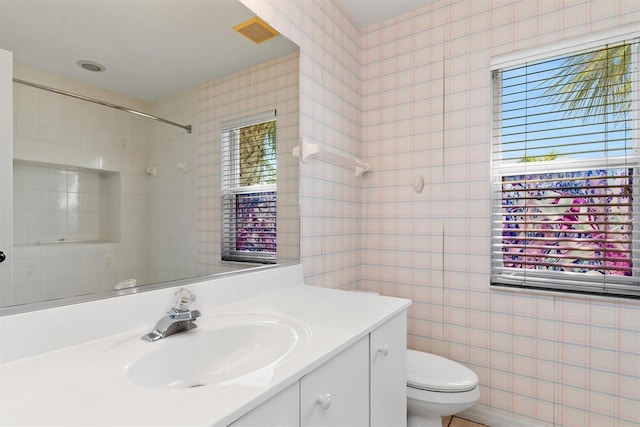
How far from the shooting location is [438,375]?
1521 millimetres

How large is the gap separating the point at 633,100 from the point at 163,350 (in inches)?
85.8

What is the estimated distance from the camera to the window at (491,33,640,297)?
155cm

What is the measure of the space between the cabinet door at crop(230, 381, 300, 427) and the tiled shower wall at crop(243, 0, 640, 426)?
99 cm

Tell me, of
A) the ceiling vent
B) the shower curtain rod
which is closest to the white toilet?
the shower curtain rod

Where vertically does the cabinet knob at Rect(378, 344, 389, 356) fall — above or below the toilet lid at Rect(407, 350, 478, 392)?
above

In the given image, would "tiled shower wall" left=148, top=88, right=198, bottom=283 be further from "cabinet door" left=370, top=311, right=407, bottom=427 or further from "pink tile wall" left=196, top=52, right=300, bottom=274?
"cabinet door" left=370, top=311, right=407, bottom=427

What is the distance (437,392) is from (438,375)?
9 centimetres

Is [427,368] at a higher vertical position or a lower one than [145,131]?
lower

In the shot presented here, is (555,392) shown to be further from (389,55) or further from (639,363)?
(389,55)

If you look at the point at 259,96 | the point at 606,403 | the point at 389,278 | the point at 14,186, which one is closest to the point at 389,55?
the point at 259,96

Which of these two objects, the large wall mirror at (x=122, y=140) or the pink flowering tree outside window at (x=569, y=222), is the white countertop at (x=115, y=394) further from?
the pink flowering tree outside window at (x=569, y=222)

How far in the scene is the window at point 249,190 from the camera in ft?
4.21

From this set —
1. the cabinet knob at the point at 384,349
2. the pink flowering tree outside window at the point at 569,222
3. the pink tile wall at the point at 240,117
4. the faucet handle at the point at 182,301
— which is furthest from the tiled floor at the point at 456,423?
the faucet handle at the point at 182,301

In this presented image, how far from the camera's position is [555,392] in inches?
65.3
